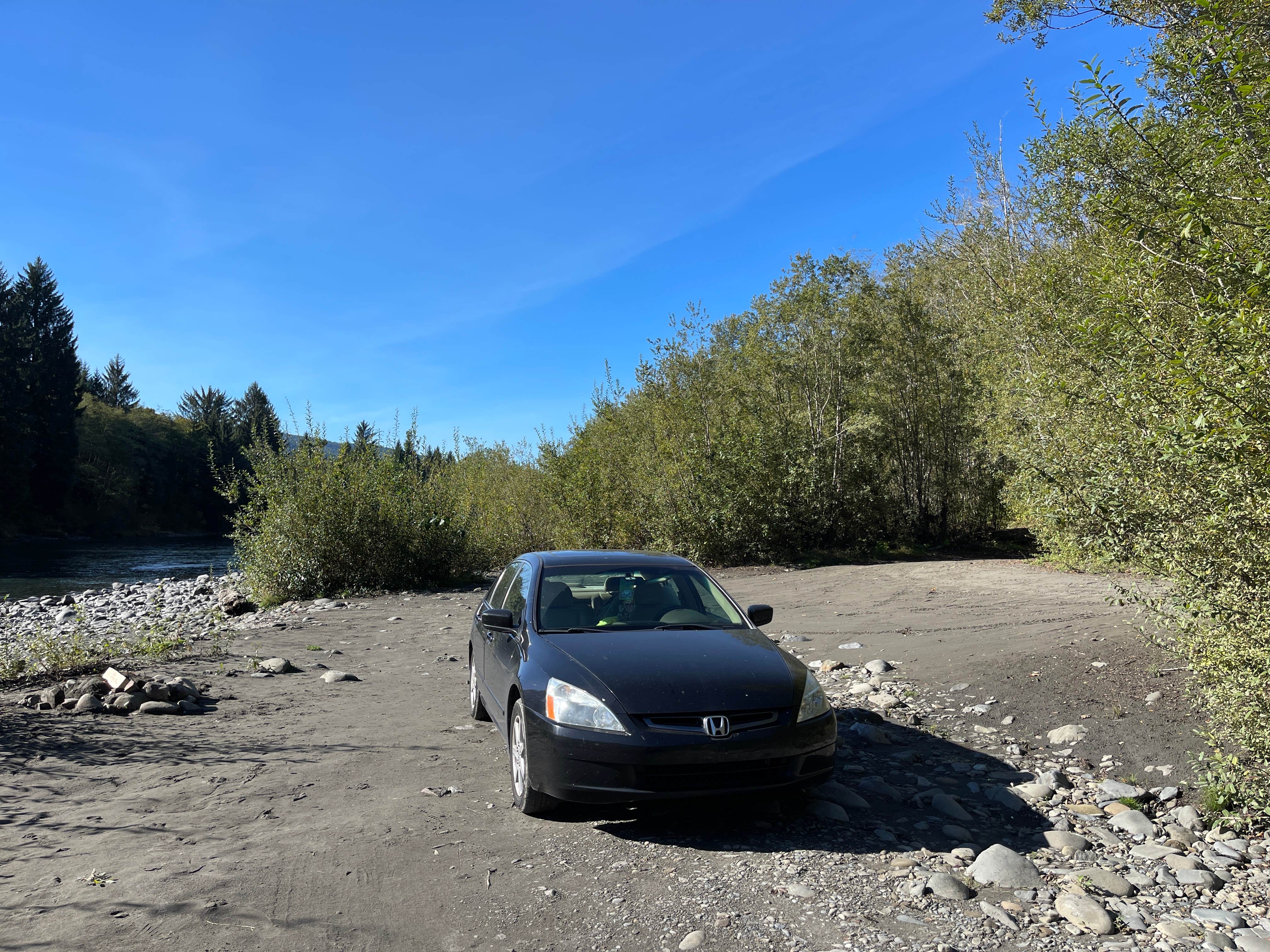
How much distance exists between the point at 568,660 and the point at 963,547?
23.5 meters

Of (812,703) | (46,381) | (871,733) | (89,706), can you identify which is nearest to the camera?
(812,703)

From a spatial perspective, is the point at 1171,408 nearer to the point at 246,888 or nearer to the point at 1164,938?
the point at 1164,938

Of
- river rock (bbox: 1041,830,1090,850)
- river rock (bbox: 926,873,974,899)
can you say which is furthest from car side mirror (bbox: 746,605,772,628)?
river rock (bbox: 926,873,974,899)

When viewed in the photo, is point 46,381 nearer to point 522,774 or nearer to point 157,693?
point 157,693

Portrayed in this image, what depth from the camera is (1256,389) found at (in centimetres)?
385

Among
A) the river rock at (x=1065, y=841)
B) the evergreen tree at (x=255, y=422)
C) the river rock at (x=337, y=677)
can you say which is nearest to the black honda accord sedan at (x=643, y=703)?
the river rock at (x=1065, y=841)

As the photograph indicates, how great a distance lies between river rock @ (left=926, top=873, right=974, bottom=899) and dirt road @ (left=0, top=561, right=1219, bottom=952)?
7 centimetres

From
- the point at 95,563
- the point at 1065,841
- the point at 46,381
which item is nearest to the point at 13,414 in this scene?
the point at 46,381

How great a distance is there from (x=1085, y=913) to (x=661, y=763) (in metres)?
2.00

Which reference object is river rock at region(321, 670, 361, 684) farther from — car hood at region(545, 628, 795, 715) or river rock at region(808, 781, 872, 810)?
river rock at region(808, 781, 872, 810)

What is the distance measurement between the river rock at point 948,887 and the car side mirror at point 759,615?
227cm

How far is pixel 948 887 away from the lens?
3.66 m

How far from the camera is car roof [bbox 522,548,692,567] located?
619cm

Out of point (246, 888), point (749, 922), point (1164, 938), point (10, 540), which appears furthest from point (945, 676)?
point (10, 540)
